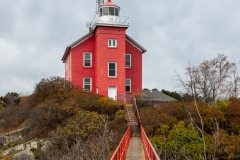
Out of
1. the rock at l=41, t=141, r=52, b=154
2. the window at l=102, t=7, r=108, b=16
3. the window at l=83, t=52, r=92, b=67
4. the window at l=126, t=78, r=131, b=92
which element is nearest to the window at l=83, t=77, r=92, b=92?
the window at l=83, t=52, r=92, b=67

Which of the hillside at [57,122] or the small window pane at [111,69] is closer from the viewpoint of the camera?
the hillside at [57,122]

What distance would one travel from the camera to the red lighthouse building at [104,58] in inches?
1639

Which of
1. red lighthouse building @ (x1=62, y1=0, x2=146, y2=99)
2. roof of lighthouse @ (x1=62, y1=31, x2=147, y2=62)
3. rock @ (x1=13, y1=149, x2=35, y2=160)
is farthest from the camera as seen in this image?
roof of lighthouse @ (x1=62, y1=31, x2=147, y2=62)

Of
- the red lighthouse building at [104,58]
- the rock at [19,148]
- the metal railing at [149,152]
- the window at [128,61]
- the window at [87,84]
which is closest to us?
the metal railing at [149,152]

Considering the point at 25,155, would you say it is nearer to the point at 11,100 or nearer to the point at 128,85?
the point at 128,85

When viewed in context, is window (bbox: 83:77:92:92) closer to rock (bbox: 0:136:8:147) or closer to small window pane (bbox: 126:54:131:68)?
small window pane (bbox: 126:54:131:68)

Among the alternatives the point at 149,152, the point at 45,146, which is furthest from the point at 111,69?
the point at 149,152

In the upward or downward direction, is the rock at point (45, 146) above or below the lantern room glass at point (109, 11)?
below

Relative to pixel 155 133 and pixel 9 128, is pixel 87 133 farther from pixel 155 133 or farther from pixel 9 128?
pixel 9 128

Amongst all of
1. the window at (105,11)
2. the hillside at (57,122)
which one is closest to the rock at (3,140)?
the hillside at (57,122)

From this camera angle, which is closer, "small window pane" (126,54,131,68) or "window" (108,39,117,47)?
"window" (108,39,117,47)

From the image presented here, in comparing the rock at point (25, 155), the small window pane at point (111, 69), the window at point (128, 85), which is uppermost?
the small window pane at point (111, 69)

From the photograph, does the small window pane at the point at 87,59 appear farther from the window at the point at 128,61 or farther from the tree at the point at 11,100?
the tree at the point at 11,100

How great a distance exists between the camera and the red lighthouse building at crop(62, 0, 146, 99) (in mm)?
41625
